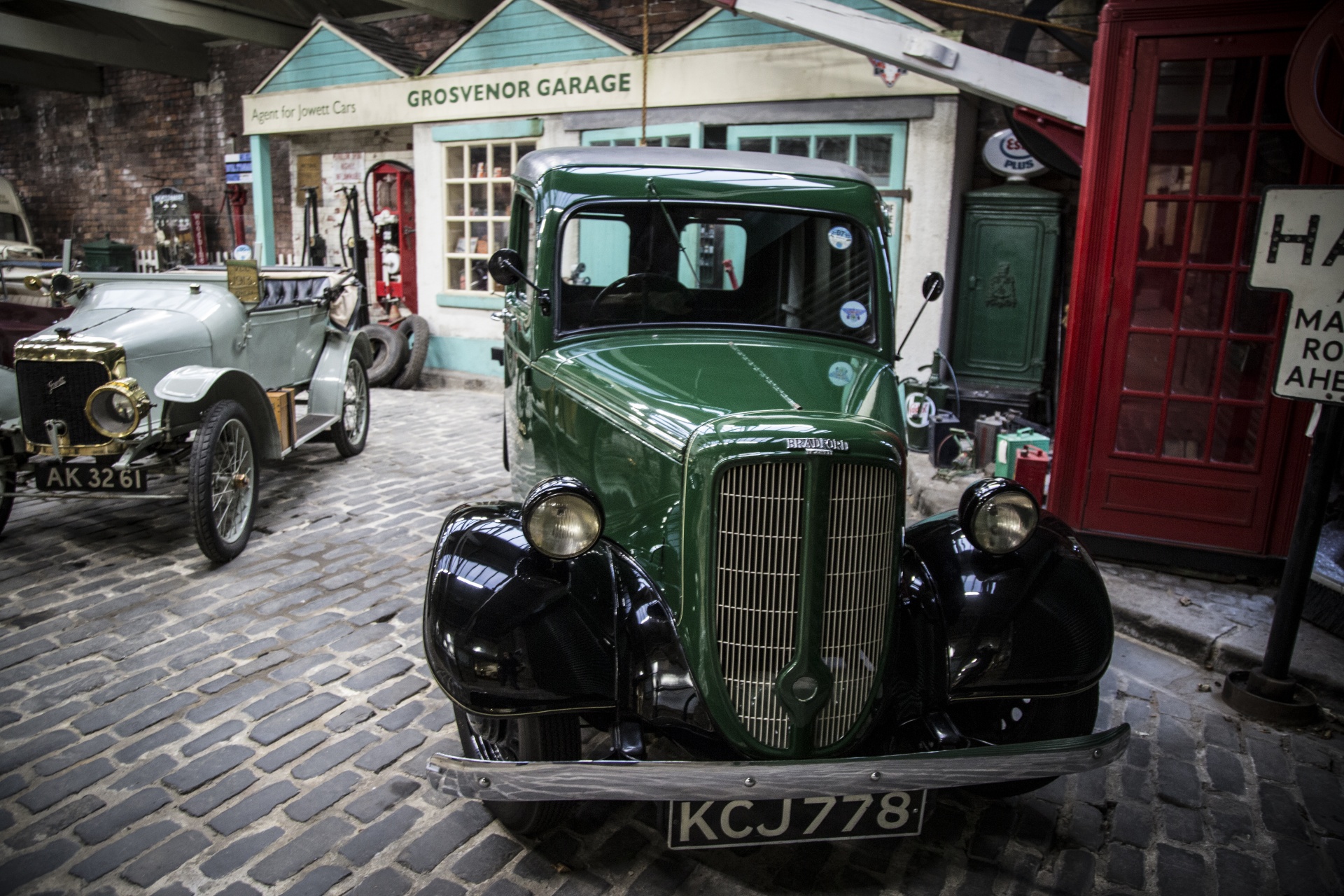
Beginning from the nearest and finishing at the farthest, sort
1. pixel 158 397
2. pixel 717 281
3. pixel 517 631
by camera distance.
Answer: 1. pixel 517 631
2. pixel 717 281
3. pixel 158 397

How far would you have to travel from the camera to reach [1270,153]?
12.6 ft

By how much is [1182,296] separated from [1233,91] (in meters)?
0.92

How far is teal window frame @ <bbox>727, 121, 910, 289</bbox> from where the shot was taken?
6.72 m

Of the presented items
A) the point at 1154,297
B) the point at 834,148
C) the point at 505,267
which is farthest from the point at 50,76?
the point at 1154,297

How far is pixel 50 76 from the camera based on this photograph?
12594 millimetres

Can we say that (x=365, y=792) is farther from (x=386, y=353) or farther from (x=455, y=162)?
(x=455, y=162)

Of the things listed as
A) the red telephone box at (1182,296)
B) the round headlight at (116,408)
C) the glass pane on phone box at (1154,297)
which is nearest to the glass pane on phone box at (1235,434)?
the red telephone box at (1182,296)

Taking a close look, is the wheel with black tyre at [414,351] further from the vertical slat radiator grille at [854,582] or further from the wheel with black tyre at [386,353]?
the vertical slat radiator grille at [854,582]

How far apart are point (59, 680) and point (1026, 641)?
338 cm

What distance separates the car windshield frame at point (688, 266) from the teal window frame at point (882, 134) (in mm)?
3501

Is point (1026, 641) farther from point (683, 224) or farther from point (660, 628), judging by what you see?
point (683, 224)

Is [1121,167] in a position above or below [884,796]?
above

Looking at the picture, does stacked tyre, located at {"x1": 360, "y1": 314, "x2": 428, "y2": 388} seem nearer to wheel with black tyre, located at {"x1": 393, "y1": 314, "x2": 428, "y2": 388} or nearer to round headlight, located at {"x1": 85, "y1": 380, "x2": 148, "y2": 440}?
wheel with black tyre, located at {"x1": 393, "y1": 314, "x2": 428, "y2": 388}

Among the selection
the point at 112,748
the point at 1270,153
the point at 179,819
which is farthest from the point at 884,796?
the point at 1270,153
